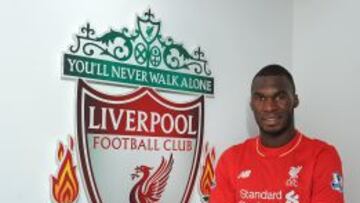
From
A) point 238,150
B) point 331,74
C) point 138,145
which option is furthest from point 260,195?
point 331,74

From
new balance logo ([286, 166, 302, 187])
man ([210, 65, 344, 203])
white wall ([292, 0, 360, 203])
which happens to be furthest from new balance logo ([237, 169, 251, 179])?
white wall ([292, 0, 360, 203])

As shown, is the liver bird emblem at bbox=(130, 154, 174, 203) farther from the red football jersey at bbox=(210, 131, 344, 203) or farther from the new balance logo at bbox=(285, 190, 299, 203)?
the new balance logo at bbox=(285, 190, 299, 203)

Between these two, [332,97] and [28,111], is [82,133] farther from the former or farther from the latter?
[332,97]

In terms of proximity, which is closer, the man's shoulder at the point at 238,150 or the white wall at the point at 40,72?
the white wall at the point at 40,72

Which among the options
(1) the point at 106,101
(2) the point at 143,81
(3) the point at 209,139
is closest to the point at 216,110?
(3) the point at 209,139

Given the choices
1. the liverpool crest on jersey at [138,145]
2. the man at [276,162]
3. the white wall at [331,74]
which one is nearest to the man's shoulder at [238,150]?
the man at [276,162]

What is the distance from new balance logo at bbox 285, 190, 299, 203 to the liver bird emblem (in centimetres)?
40

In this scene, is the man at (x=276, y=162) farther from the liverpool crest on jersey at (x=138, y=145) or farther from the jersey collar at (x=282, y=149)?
the liverpool crest on jersey at (x=138, y=145)

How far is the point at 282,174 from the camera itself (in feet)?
5.08

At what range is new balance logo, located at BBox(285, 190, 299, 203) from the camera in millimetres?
1510

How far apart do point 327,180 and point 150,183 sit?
0.56 meters

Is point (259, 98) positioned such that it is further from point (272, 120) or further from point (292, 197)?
point (292, 197)

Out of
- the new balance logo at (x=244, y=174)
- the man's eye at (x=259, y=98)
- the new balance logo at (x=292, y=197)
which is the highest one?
the man's eye at (x=259, y=98)

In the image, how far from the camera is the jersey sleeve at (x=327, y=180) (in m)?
1.46
